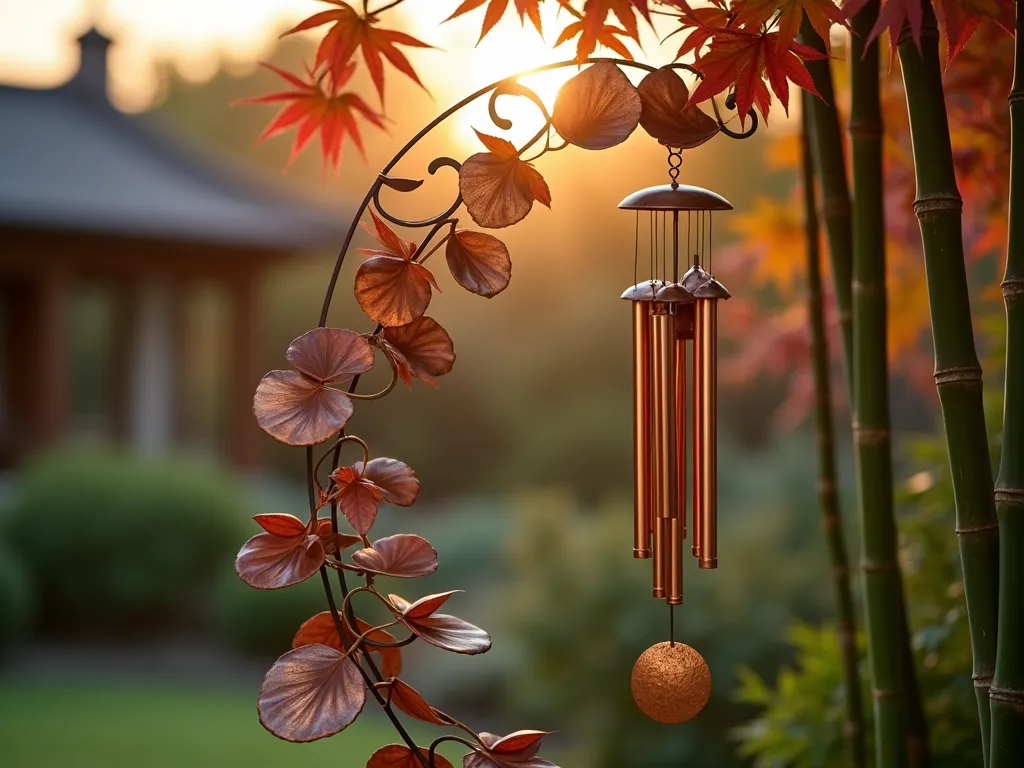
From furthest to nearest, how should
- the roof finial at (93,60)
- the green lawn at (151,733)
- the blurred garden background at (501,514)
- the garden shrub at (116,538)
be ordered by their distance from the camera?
the roof finial at (93,60)
the garden shrub at (116,538)
the green lawn at (151,733)
the blurred garden background at (501,514)

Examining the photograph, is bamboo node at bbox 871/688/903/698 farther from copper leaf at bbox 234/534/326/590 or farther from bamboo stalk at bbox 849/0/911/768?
copper leaf at bbox 234/534/326/590

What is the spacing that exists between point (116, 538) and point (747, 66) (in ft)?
19.2

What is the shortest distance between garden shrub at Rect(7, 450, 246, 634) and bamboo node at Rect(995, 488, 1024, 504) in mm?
5677

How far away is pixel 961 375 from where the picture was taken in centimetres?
112

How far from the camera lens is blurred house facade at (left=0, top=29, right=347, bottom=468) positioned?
7.08m

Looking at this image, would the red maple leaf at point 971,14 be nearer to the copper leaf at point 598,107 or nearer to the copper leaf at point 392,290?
the copper leaf at point 598,107

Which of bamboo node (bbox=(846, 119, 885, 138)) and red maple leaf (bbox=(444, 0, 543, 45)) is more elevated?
red maple leaf (bbox=(444, 0, 543, 45))

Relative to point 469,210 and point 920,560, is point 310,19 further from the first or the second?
point 920,560

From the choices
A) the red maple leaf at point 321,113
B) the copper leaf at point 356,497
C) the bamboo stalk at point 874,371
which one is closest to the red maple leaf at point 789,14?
the bamboo stalk at point 874,371

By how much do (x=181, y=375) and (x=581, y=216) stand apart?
7065 millimetres

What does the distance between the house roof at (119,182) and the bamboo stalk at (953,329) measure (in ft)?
21.8

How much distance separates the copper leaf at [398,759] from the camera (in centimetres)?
114

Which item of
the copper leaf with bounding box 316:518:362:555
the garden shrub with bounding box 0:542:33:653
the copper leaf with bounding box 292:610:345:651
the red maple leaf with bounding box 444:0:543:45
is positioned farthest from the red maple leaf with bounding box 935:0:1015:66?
the garden shrub with bounding box 0:542:33:653

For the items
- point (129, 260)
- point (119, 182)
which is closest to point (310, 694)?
point (129, 260)
